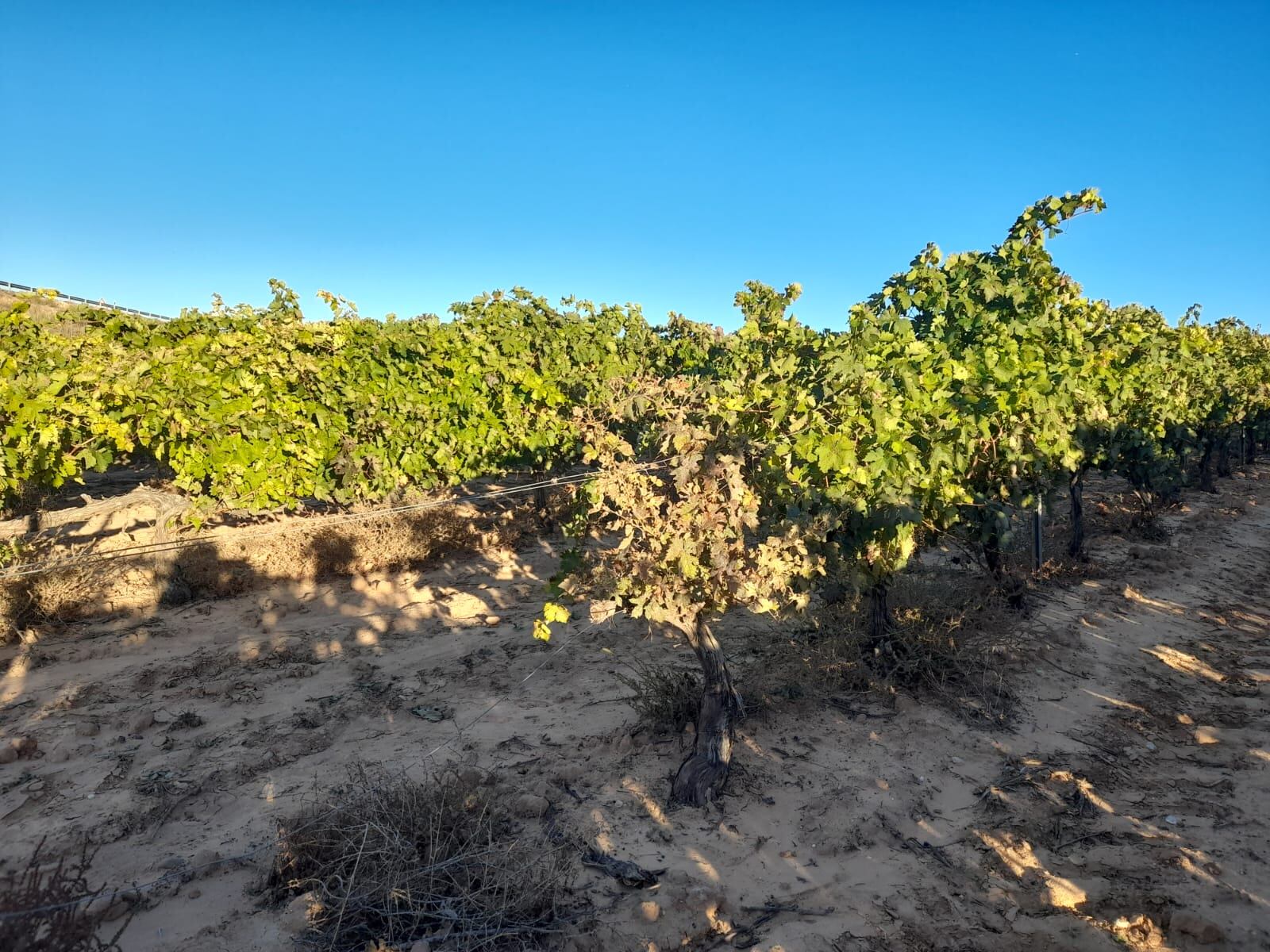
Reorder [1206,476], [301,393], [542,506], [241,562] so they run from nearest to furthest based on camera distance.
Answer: [301,393] → [241,562] → [542,506] → [1206,476]

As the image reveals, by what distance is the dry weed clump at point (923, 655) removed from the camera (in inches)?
225

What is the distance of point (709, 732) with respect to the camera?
180 inches

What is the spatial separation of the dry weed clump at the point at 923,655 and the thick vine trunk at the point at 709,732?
4.50 ft

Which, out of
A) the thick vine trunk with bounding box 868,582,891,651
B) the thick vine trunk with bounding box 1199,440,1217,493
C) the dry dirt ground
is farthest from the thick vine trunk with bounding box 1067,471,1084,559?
the thick vine trunk with bounding box 1199,440,1217,493

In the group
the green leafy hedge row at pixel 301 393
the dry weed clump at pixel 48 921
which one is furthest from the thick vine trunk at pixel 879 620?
the dry weed clump at pixel 48 921

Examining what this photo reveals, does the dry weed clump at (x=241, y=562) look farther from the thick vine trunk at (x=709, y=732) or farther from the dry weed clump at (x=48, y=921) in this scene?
the thick vine trunk at (x=709, y=732)

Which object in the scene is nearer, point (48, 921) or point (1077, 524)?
point (48, 921)

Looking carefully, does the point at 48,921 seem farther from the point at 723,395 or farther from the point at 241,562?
the point at 241,562

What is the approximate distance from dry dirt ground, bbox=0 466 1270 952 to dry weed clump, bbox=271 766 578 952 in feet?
0.66

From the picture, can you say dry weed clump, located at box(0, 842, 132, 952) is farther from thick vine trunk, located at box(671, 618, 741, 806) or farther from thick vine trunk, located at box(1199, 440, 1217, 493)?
thick vine trunk, located at box(1199, 440, 1217, 493)

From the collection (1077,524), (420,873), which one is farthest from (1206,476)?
(420,873)

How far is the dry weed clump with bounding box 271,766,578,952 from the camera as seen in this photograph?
3229 millimetres

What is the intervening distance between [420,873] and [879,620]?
4.05 meters

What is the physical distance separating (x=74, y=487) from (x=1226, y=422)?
20.9 metres
